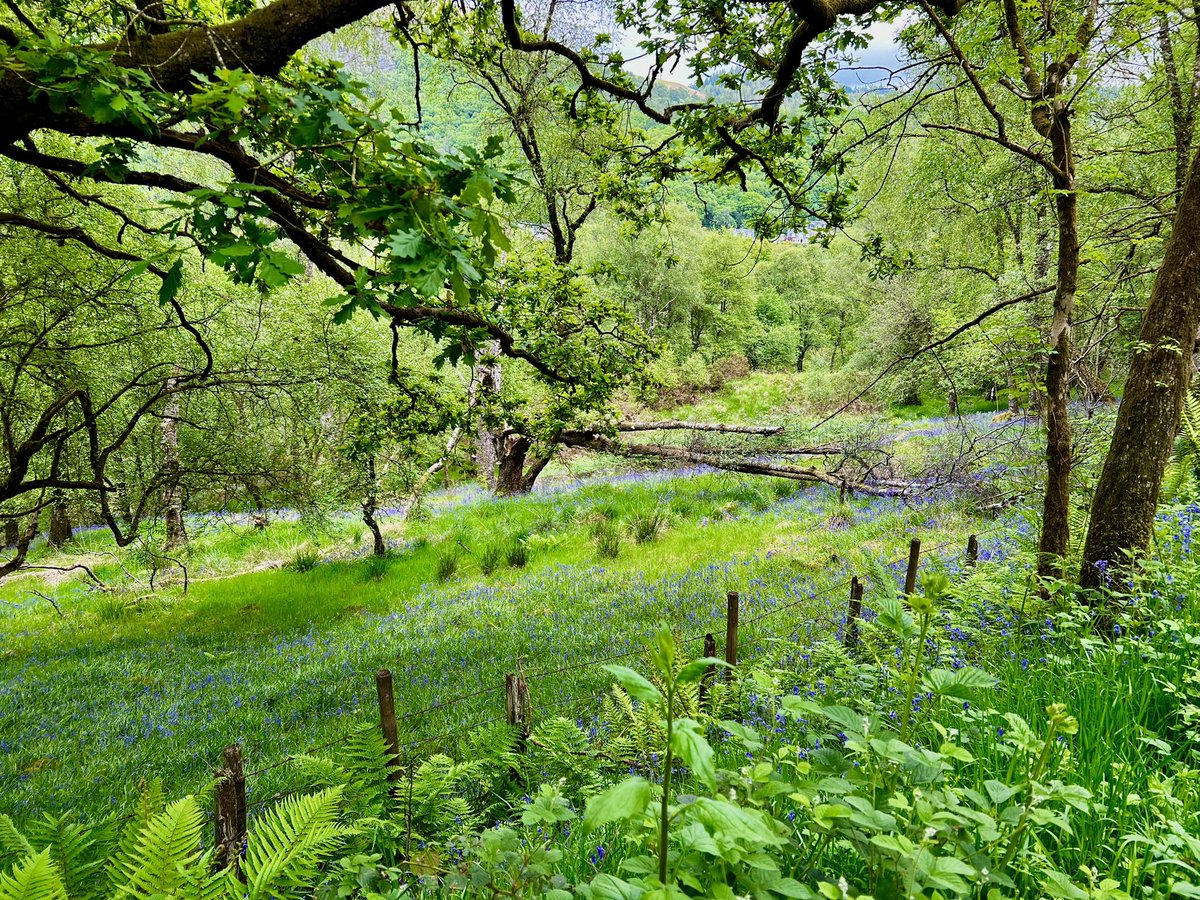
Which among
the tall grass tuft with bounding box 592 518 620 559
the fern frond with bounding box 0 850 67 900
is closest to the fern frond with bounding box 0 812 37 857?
the fern frond with bounding box 0 850 67 900

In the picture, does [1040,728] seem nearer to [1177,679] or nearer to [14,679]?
[1177,679]

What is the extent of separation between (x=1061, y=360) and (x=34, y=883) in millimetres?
6460

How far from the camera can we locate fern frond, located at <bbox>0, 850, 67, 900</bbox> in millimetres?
1594

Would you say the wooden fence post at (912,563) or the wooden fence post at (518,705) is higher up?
the wooden fence post at (912,563)

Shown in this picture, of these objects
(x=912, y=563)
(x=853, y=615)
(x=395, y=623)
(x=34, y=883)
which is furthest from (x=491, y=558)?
(x=34, y=883)

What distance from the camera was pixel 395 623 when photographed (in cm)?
841

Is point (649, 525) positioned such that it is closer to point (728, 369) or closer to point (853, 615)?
point (853, 615)

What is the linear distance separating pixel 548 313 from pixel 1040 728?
232 inches

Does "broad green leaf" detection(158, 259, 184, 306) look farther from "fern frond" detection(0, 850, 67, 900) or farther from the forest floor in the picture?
the forest floor

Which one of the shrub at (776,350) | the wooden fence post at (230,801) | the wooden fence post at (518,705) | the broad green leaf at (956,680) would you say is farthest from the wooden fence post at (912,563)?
the shrub at (776,350)

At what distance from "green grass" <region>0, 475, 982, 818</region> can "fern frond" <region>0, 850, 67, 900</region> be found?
336 centimetres

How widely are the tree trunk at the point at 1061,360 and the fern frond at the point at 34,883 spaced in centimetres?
595

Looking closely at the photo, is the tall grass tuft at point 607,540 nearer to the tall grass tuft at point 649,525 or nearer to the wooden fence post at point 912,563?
the tall grass tuft at point 649,525

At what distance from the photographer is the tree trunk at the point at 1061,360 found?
14.1 feet
